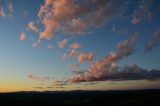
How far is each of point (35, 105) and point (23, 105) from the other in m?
5.99

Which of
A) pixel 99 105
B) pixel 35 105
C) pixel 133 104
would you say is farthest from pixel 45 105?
pixel 133 104

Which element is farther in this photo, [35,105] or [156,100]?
[35,105]

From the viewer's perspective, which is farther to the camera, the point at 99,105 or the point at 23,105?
the point at 23,105

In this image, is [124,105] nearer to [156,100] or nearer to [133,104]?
[133,104]

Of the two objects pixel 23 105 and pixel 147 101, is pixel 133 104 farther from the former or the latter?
pixel 23 105

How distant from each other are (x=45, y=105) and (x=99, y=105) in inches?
1193

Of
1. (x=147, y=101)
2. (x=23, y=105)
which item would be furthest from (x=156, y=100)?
(x=23, y=105)

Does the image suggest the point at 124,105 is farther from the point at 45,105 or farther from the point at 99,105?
the point at 45,105

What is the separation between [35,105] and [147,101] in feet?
146

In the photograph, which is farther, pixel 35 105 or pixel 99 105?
pixel 35 105

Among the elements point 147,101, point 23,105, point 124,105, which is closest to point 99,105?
point 124,105

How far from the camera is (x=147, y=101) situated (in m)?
74.9

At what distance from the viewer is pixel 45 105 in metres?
95.6

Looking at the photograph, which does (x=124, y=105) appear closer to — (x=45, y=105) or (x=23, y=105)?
(x=45, y=105)
